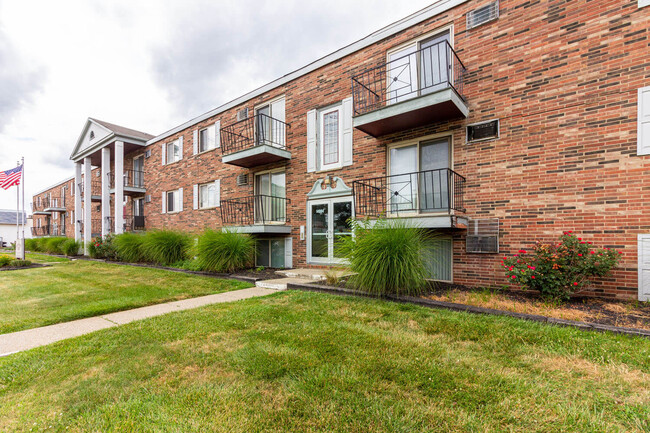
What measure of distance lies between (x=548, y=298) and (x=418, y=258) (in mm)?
2159

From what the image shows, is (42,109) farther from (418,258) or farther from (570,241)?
(570,241)

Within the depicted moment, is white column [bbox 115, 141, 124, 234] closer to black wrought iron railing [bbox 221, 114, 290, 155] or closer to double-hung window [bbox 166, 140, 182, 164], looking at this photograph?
double-hung window [bbox 166, 140, 182, 164]

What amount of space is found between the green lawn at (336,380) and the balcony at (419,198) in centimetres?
261

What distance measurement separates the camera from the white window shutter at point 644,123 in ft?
15.9

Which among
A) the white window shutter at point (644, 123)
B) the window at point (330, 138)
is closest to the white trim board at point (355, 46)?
the window at point (330, 138)

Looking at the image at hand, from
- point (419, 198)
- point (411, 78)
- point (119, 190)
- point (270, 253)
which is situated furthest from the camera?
point (119, 190)

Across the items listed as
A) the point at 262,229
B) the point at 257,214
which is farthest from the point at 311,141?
the point at 257,214

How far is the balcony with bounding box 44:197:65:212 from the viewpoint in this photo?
2779 centimetres

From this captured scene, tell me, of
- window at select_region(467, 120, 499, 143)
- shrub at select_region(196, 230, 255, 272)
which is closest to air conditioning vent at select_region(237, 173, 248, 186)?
shrub at select_region(196, 230, 255, 272)

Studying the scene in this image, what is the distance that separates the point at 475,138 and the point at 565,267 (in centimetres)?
322

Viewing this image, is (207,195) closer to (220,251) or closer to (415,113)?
(220,251)

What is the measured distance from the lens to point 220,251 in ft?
29.5

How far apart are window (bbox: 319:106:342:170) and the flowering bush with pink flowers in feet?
18.5

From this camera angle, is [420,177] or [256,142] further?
[256,142]
